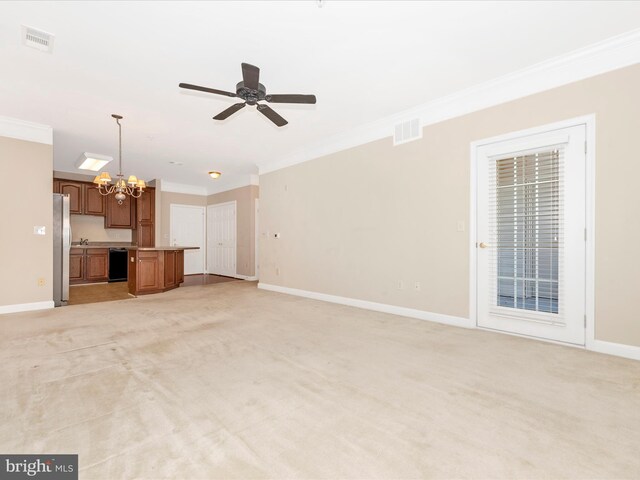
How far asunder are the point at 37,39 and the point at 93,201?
6.46 meters

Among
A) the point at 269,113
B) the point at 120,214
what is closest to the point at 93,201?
the point at 120,214

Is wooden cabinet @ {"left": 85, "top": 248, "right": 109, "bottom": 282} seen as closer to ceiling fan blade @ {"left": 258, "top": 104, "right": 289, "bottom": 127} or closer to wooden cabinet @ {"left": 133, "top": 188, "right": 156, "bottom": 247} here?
wooden cabinet @ {"left": 133, "top": 188, "right": 156, "bottom": 247}

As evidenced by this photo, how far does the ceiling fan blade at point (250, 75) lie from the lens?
8.80 ft

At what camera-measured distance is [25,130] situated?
4820 millimetres

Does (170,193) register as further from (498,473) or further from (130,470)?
(498,473)

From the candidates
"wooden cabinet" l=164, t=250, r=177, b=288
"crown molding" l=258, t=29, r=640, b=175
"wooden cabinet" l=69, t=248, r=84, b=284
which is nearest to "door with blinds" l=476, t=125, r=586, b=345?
"crown molding" l=258, t=29, r=640, b=175

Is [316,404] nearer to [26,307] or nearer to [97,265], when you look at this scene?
[26,307]

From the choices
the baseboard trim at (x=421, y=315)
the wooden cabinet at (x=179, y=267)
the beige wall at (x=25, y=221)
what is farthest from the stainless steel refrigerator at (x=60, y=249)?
the baseboard trim at (x=421, y=315)

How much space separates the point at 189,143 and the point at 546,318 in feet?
19.6

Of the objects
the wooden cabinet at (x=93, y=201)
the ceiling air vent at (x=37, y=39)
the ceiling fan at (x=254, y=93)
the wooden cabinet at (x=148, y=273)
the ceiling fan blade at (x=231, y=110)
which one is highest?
the ceiling air vent at (x=37, y=39)

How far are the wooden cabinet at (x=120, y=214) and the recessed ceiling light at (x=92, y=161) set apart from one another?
1.46 meters

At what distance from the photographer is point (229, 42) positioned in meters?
2.88

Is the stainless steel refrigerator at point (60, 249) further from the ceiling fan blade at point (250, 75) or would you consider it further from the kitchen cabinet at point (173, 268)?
the ceiling fan blade at point (250, 75)

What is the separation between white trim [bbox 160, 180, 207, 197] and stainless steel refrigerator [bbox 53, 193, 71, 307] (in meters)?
3.72
